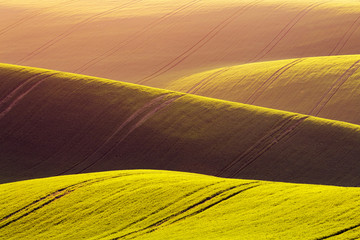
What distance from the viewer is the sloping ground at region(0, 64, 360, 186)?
26.1 m

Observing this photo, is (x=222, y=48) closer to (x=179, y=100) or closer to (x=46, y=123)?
(x=179, y=100)

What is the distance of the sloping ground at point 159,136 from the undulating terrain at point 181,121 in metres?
0.10

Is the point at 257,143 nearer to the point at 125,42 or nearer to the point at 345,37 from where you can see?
the point at 345,37

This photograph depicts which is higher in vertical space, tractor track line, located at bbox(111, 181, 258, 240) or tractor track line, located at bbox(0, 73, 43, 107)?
tractor track line, located at bbox(0, 73, 43, 107)

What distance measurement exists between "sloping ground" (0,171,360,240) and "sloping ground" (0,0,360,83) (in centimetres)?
2708

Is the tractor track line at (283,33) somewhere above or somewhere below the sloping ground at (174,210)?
above

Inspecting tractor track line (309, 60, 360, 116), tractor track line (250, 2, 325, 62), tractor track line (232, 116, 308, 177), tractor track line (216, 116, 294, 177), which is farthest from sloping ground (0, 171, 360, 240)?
tractor track line (250, 2, 325, 62)

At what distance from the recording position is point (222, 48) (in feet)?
173

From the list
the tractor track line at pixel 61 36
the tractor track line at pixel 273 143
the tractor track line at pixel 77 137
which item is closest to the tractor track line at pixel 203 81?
the tractor track line at pixel 77 137

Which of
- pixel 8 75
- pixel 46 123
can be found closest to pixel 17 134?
pixel 46 123

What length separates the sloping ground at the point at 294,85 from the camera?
3597 centimetres

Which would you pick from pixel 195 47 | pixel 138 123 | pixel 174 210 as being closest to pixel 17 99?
pixel 138 123

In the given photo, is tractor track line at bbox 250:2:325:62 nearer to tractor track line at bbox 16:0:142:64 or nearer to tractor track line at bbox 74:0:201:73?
tractor track line at bbox 74:0:201:73

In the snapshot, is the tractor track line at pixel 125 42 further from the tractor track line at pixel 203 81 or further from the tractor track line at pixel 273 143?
the tractor track line at pixel 273 143
